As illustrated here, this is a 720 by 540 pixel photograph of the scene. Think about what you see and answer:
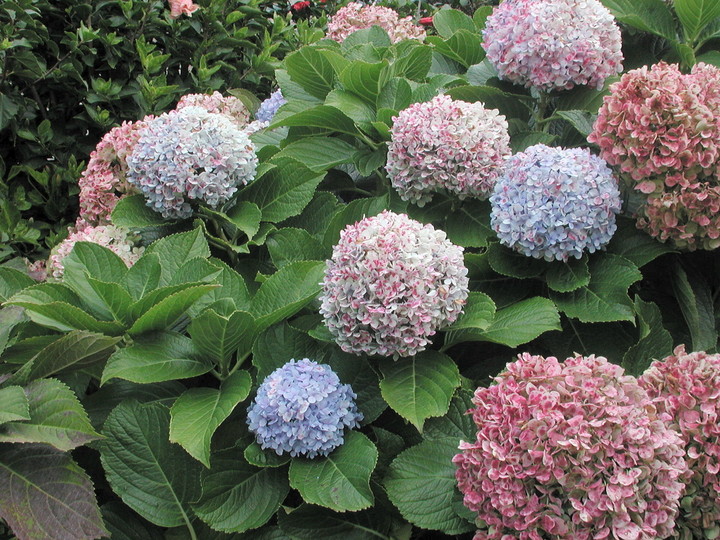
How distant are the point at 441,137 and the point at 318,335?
625mm

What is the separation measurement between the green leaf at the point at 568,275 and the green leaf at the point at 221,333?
0.75 meters

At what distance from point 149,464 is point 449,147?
107cm

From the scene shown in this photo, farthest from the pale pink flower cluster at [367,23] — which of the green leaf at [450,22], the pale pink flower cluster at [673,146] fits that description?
the pale pink flower cluster at [673,146]

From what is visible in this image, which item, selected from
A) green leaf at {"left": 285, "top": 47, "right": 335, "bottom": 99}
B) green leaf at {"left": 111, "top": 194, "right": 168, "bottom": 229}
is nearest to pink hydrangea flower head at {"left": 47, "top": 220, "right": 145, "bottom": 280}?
green leaf at {"left": 111, "top": 194, "right": 168, "bottom": 229}

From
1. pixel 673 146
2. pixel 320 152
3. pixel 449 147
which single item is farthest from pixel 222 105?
pixel 673 146

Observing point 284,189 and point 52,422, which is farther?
point 284,189

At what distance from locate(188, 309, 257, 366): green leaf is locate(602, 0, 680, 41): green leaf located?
5.15 ft

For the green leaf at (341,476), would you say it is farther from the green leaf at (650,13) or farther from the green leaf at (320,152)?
the green leaf at (650,13)

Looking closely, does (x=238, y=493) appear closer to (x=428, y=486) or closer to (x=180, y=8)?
(x=428, y=486)

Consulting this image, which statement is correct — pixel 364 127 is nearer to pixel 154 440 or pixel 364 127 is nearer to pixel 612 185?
pixel 612 185

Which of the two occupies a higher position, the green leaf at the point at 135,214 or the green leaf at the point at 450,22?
the green leaf at the point at 450,22

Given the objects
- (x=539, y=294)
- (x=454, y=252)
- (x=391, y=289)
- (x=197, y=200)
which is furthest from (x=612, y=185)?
(x=197, y=200)

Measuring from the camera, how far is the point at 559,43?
196 cm

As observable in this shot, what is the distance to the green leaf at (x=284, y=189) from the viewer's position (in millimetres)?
2088
